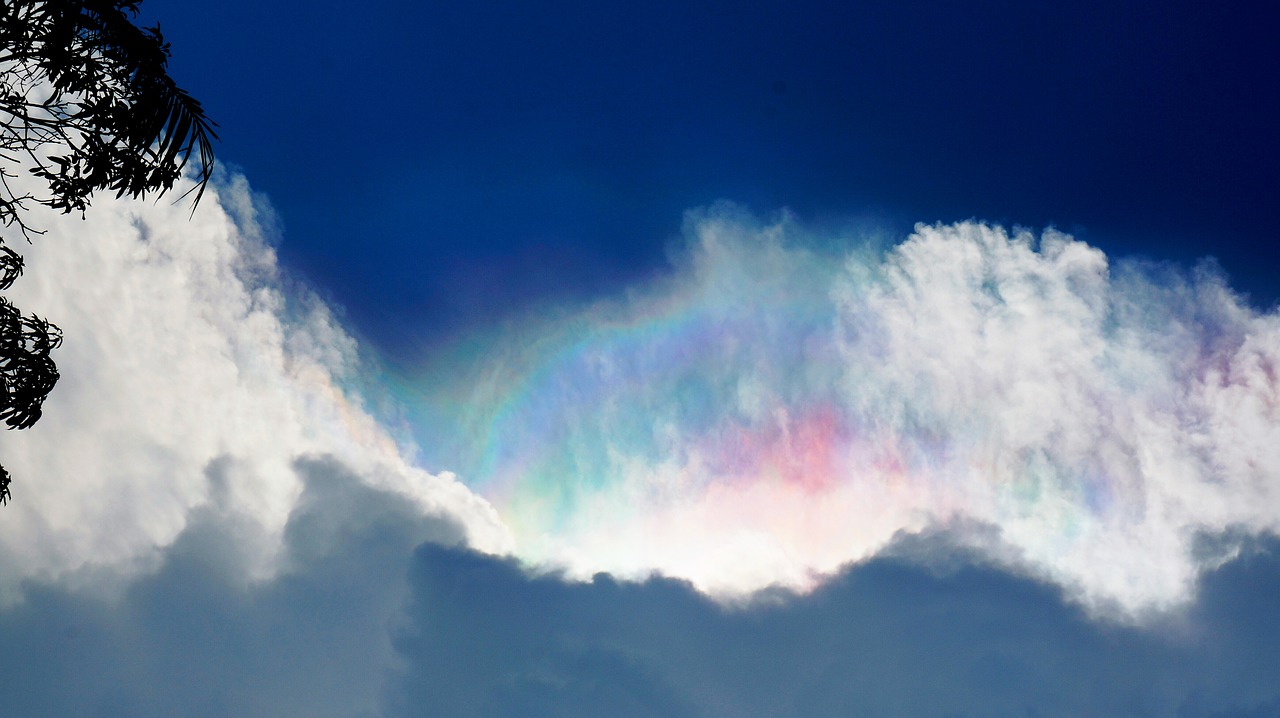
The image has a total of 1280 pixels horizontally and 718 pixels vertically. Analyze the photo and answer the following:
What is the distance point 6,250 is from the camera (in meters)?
13.8

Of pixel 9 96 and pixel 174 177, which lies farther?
pixel 174 177

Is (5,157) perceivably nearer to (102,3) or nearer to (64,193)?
(64,193)

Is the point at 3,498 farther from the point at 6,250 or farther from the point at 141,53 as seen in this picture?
the point at 141,53

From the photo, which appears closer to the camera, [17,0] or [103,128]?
[17,0]

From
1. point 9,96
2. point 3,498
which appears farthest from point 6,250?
point 3,498

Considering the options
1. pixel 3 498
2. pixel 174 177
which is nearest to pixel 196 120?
pixel 174 177

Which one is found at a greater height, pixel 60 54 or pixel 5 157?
pixel 60 54

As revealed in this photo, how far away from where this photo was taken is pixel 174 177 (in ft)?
47.6

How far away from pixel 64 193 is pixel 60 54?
2330 mm

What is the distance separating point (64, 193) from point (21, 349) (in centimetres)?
285

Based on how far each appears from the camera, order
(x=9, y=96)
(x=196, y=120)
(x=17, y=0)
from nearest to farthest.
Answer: (x=17, y=0), (x=9, y=96), (x=196, y=120)

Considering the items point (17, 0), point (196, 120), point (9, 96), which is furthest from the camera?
point (196, 120)

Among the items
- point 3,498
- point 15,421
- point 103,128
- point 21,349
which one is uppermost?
point 103,128

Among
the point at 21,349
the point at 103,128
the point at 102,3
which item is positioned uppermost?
the point at 102,3
